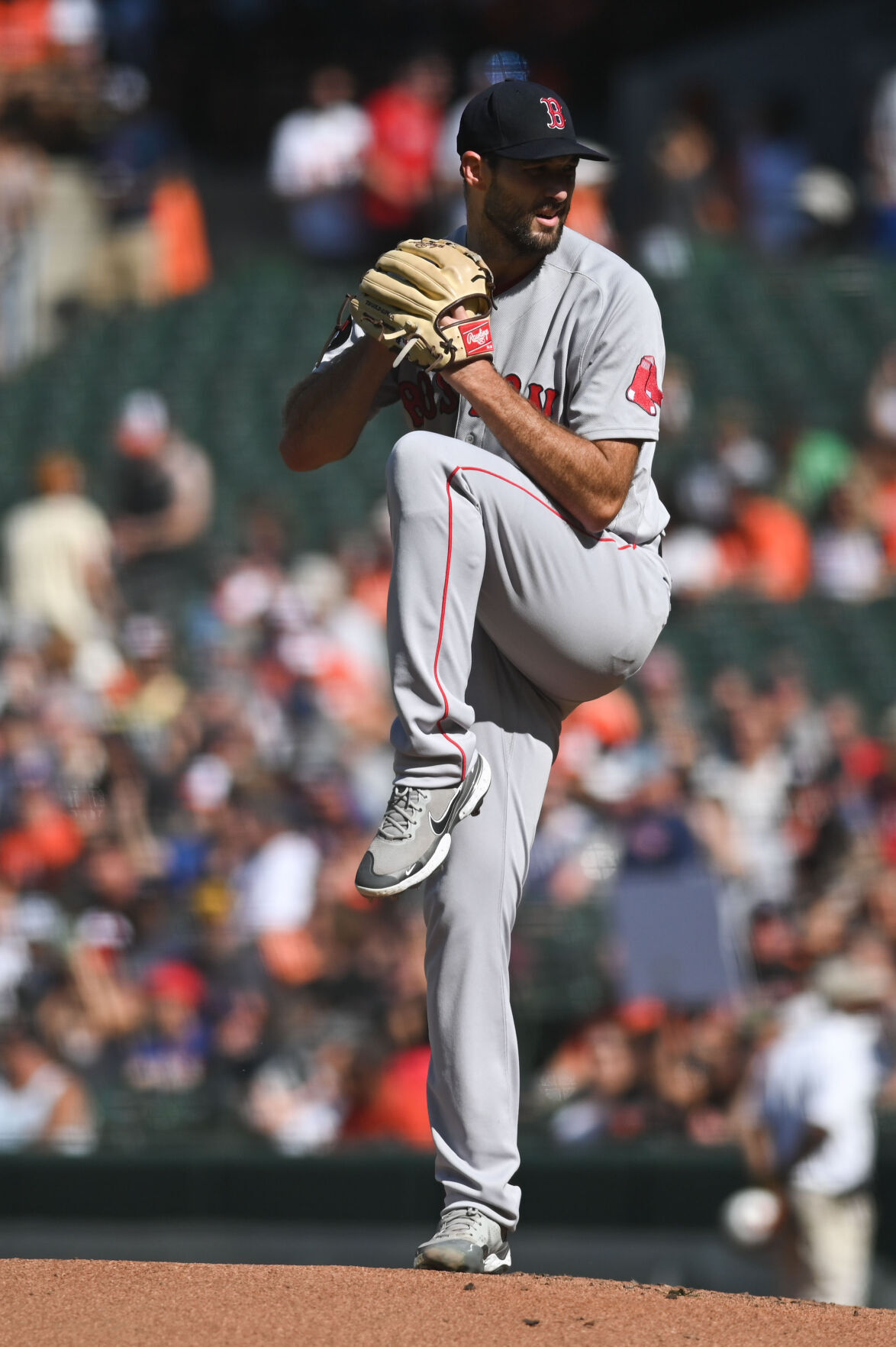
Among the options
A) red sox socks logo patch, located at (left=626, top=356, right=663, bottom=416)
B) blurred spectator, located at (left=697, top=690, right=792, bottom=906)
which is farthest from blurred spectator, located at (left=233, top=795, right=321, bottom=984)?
red sox socks logo patch, located at (left=626, top=356, right=663, bottom=416)

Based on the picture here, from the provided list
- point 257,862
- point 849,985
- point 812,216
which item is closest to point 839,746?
point 849,985

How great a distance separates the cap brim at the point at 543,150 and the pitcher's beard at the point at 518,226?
0.10 m

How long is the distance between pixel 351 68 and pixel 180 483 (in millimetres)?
6781

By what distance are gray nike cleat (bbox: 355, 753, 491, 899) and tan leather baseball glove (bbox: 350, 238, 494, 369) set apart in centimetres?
70

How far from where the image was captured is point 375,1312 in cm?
318

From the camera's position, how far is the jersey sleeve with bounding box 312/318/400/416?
12.3ft

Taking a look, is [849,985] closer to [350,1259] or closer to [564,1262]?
[564,1262]

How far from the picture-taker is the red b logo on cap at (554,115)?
350 cm

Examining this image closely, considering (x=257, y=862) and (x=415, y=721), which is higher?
(x=415, y=721)

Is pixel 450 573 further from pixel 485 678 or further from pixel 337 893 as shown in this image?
pixel 337 893

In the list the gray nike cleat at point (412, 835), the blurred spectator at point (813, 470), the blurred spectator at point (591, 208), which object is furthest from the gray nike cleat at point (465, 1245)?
the blurred spectator at point (591, 208)

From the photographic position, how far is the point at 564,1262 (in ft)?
22.1

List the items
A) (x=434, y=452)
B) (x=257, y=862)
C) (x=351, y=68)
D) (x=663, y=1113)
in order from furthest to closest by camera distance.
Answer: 1. (x=351, y=68)
2. (x=257, y=862)
3. (x=663, y=1113)
4. (x=434, y=452)

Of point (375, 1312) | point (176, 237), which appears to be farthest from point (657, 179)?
point (375, 1312)
